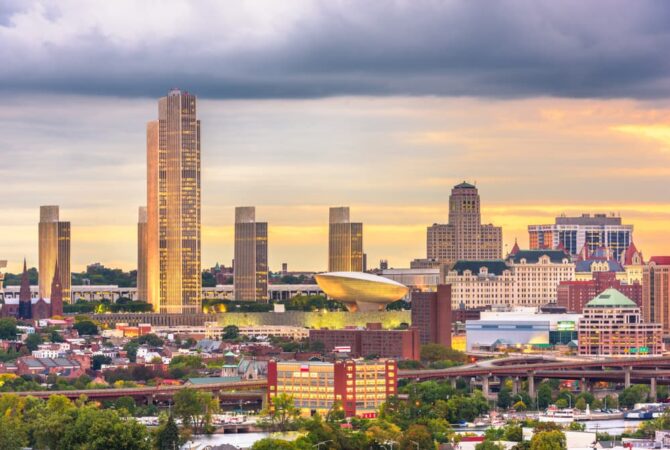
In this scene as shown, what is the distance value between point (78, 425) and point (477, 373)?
213ft

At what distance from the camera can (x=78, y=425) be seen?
10338 centimetres

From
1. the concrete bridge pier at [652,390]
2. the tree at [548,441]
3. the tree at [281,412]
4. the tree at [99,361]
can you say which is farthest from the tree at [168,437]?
the tree at [99,361]

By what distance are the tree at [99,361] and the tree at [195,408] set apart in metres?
38.1

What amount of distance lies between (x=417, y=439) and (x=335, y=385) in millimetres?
33391

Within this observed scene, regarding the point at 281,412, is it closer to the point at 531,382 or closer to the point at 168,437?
the point at 168,437

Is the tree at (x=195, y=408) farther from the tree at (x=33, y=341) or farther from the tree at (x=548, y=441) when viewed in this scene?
the tree at (x=33, y=341)

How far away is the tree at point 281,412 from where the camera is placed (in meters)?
129

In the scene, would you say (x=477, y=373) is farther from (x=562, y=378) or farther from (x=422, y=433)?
(x=422, y=433)

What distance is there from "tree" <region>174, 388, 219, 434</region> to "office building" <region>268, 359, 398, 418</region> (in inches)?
273

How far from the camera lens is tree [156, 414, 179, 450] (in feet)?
345

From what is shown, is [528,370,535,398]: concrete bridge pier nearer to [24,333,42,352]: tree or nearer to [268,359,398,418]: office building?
[268,359,398,418]: office building

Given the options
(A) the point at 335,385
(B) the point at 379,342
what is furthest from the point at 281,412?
(B) the point at 379,342

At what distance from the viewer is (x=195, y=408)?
12975 cm

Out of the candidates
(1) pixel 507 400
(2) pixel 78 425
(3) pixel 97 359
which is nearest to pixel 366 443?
(2) pixel 78 425
